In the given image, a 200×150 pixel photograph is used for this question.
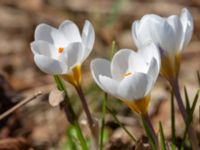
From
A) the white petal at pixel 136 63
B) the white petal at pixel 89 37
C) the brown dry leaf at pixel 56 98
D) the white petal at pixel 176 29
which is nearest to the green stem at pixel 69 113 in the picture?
the brown dry leaf at pixel 56 98

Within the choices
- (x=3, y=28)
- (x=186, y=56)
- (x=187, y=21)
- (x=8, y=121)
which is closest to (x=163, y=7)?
(x=186, y=56)

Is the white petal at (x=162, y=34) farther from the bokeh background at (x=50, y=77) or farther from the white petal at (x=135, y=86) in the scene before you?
the bokeh background at (x=50, y=77)

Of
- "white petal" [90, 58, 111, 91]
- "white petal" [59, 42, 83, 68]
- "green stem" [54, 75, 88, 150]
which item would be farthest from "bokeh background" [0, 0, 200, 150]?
"white petal" [90, 58, 111, 91]

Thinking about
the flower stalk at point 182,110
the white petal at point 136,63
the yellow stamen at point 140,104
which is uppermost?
the white petal at point 136,63

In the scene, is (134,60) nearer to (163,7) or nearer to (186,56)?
(186,56)

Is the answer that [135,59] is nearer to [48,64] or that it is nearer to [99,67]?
[99,67]

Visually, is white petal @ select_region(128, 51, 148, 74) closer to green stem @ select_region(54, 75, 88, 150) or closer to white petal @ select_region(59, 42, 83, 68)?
white petal @ select_region(59, 42, 83, 68)
